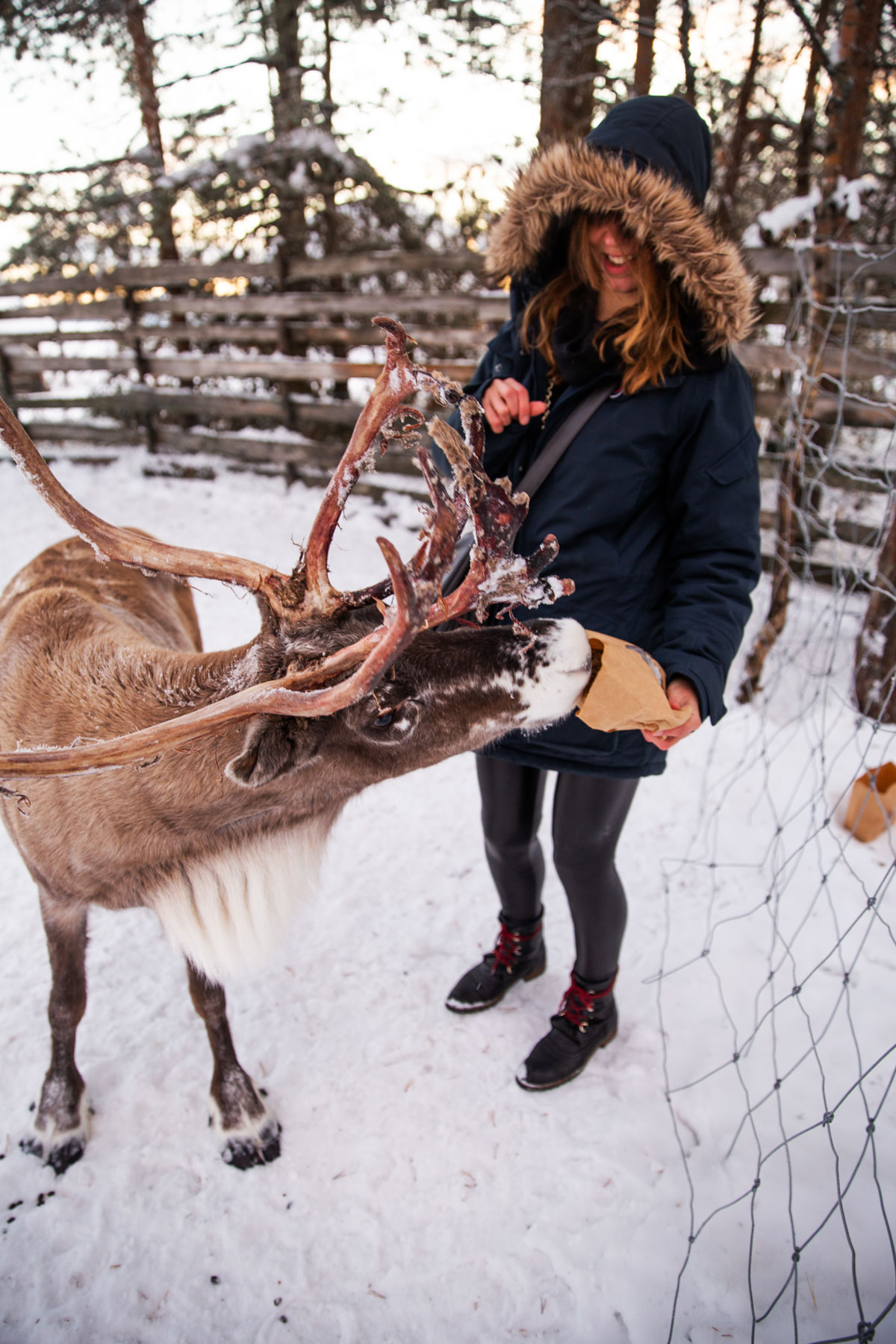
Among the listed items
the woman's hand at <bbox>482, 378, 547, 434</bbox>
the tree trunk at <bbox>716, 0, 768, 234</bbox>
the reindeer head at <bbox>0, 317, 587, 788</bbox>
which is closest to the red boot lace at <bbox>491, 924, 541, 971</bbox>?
the reindeer head at <bbox>0, 317, 587, 788</bbox>

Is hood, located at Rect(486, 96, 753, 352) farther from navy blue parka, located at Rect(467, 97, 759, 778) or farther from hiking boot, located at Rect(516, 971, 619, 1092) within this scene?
hiking boot, located at Rect(516, 971, 619, 1092)

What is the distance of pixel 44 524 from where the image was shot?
24.0 feet

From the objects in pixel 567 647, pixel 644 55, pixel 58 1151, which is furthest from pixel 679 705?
pixel 644 55

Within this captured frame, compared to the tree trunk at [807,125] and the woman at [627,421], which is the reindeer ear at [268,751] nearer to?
the woman at [627,421]

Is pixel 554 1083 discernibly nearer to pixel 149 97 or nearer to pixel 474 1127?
pixel 474 1127

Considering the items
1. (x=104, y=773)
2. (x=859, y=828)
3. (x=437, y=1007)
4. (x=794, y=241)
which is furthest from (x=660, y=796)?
(x=794, y=241)

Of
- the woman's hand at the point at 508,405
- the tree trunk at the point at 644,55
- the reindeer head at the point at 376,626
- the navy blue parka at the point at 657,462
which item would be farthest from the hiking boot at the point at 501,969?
the tree trunk at the point at 644,55

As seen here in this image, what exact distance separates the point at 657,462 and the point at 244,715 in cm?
116

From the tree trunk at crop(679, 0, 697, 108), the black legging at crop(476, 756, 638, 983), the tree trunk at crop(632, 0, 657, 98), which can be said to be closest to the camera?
the black legging at crop(476, 756, 638, 983)

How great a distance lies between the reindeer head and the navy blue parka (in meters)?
0.24

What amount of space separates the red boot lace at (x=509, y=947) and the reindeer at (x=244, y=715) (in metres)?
0.80

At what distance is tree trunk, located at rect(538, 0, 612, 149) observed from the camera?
523 centimetres

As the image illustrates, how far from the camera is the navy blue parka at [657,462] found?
1661 millimetres

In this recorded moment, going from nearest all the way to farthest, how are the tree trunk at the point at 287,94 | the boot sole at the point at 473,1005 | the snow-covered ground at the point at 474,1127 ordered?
the snow-covered ground at the point at 474,1127, the boot sole at the point at 473,1005, the tree trunk at the point at 287,94
